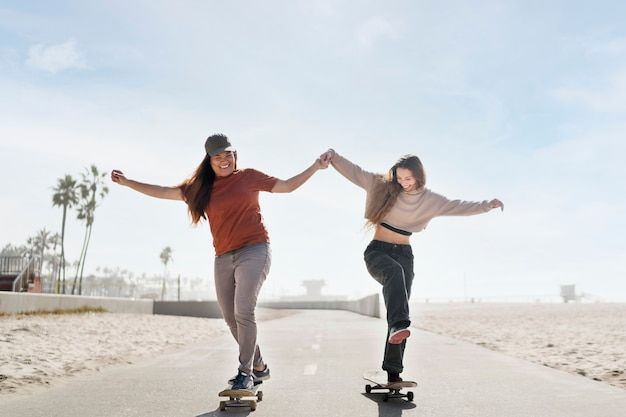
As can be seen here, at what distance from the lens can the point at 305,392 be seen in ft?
18.4

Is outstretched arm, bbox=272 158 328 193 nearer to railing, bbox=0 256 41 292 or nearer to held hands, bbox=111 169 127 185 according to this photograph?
held hands, bbox=111 169 127 185

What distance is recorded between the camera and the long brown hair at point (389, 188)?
5.38m

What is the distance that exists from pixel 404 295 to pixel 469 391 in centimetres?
127

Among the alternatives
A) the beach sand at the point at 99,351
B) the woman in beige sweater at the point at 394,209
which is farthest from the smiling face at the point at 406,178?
the beach sand at the point at 99,351

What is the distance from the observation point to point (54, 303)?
18.0 meters

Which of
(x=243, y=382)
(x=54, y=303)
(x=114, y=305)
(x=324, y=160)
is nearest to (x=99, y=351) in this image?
(x=243, y=382)

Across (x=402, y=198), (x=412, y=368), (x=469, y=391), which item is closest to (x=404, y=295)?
(x=402, y=198)

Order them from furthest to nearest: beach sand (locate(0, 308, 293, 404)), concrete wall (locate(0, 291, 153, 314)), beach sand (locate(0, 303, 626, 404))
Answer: concrete wall (locate(0, 291, 153, 314)), beach sand (locate(0, 303, 626, 404)), beach sand (locate(0, 308, 293, 404))

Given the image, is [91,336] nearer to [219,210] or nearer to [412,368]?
[412,368]

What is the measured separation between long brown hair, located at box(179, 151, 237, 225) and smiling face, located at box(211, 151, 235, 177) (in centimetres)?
9

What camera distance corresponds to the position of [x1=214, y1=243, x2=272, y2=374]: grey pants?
4.89m

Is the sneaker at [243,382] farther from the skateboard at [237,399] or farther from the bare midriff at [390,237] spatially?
the bare midriff at [390,237]

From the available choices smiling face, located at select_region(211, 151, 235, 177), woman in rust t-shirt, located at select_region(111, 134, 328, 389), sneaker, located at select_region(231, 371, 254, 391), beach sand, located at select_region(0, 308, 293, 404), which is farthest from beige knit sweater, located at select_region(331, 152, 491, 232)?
beach sand, located at select_region(0, 308, 293, 404)

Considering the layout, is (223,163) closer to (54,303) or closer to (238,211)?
(238,211)
